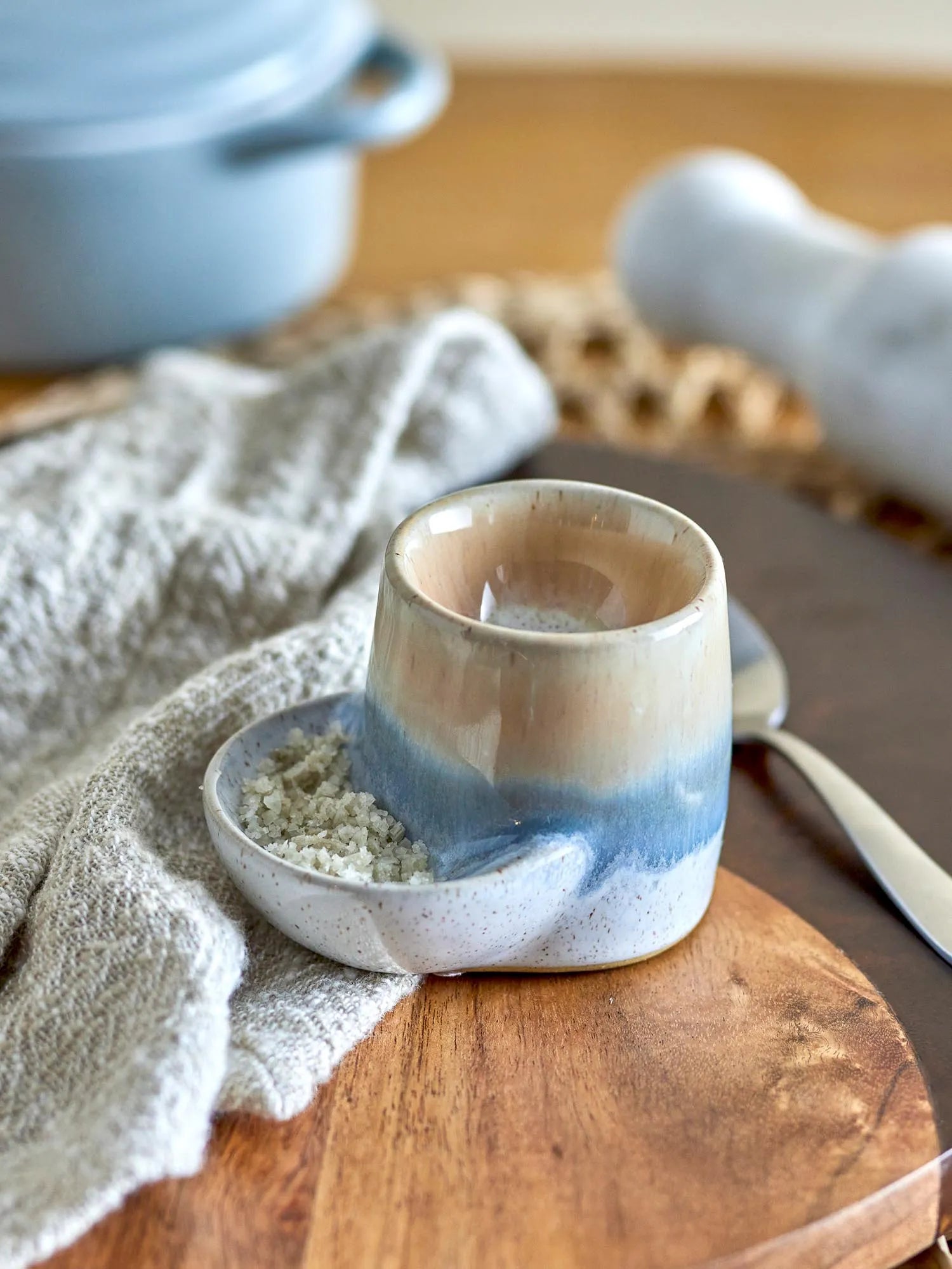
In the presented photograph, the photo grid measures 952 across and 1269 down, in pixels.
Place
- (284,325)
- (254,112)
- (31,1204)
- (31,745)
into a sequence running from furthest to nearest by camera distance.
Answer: (284,325), (254,112), (31,745), (31,1204)

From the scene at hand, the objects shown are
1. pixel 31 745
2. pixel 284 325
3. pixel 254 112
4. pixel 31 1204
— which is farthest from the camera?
pixel 284 325

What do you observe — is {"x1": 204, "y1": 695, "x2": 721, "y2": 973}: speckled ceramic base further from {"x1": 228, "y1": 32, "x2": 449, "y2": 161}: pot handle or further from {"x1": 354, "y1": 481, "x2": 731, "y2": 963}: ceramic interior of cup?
{"x1": 228, "y1": 32, "x2": 449, "y2": 161}: pot handle

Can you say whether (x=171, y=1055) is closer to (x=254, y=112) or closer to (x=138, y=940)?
(x=138, y=940)

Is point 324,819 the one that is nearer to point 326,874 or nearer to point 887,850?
point 326,874

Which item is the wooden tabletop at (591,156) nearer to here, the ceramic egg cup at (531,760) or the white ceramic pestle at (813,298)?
the white ceramic pestle at (813,298)

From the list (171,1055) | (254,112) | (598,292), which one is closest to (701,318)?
(598,292)

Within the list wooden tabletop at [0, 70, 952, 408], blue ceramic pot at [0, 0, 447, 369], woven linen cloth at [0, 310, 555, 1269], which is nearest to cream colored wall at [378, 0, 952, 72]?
wooden tabletop at [0, 70, 952, 408]
